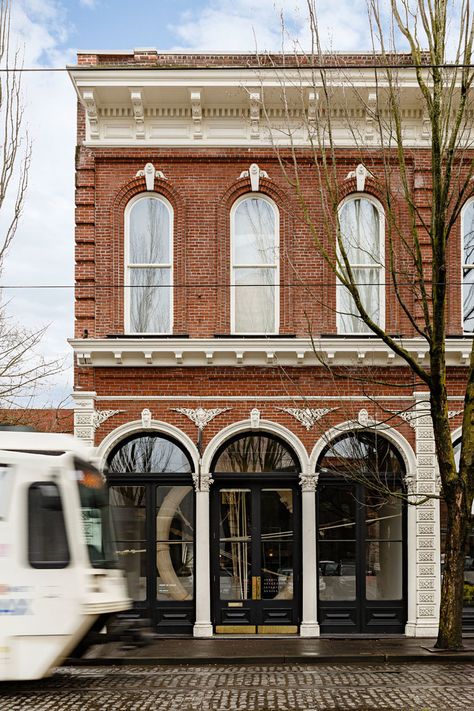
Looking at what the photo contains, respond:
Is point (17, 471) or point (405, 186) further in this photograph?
point (405, 186)

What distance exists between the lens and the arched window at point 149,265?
1739 centimetres

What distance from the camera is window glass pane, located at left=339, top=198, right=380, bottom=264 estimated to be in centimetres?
1750

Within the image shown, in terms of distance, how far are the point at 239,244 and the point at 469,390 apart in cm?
538

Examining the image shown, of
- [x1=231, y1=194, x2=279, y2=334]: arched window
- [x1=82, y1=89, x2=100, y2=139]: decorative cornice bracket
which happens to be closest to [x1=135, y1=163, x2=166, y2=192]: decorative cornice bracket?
[x1=82, y1=89, x2=100, y2=139]: decorative cornice bracket

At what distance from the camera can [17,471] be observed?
10.6 meters

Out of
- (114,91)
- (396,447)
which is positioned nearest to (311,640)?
(396,447)

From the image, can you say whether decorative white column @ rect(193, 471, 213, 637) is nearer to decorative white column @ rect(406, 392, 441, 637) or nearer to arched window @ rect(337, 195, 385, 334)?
decorative white column @ rect(406, 392, 441, 637)

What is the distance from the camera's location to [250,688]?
12.0 m

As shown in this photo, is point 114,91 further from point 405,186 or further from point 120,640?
point 120,640

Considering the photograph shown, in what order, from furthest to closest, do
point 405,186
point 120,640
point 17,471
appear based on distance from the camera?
point 405,186, point 120,640, point 17,471

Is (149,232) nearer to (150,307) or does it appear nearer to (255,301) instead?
(150,307)

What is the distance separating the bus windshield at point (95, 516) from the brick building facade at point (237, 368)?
489cm

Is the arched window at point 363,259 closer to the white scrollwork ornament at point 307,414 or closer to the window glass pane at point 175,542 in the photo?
the white scrollwork ornament at point 307,414

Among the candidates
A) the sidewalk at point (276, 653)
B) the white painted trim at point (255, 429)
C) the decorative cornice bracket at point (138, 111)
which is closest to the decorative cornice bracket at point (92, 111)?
the decorative cornice bracket at point (138, 111)
